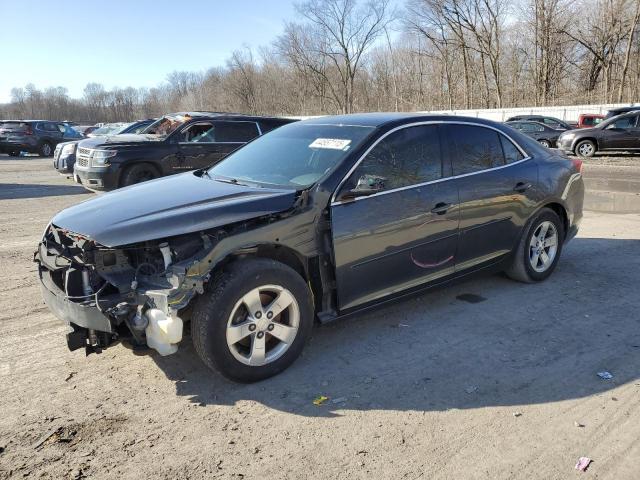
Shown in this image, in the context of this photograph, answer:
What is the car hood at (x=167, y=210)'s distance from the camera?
3.19 metres

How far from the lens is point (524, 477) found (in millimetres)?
2531

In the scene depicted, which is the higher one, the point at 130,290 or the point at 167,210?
the point at 167,210

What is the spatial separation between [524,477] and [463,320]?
1.96 m

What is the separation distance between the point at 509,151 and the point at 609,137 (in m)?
17.0

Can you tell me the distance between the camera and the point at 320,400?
3240mm

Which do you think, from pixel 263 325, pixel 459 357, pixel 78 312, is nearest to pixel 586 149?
pixel 459 357

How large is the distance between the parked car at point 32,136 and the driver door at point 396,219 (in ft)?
83.5

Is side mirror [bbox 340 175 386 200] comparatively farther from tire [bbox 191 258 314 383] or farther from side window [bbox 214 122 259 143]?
side window [bbox 214 122 259 143]

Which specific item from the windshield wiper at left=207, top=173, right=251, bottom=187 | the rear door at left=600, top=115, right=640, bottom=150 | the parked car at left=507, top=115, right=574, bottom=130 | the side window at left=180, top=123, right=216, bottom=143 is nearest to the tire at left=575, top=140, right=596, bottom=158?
the rear door at left=600, top=115, right=640, bottom=150

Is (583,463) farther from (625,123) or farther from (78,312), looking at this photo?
(625,123)

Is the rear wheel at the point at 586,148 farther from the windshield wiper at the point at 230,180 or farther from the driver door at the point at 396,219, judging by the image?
the windshield wiper at the point at 230,180

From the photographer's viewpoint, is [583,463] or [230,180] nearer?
[583,463]

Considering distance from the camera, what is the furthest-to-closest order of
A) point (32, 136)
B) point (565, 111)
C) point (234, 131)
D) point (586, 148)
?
point (565, 111) → point (32, 136) → point (586, 148) → point (234, 131)

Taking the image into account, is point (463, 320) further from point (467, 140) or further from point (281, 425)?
point (281, 425)
